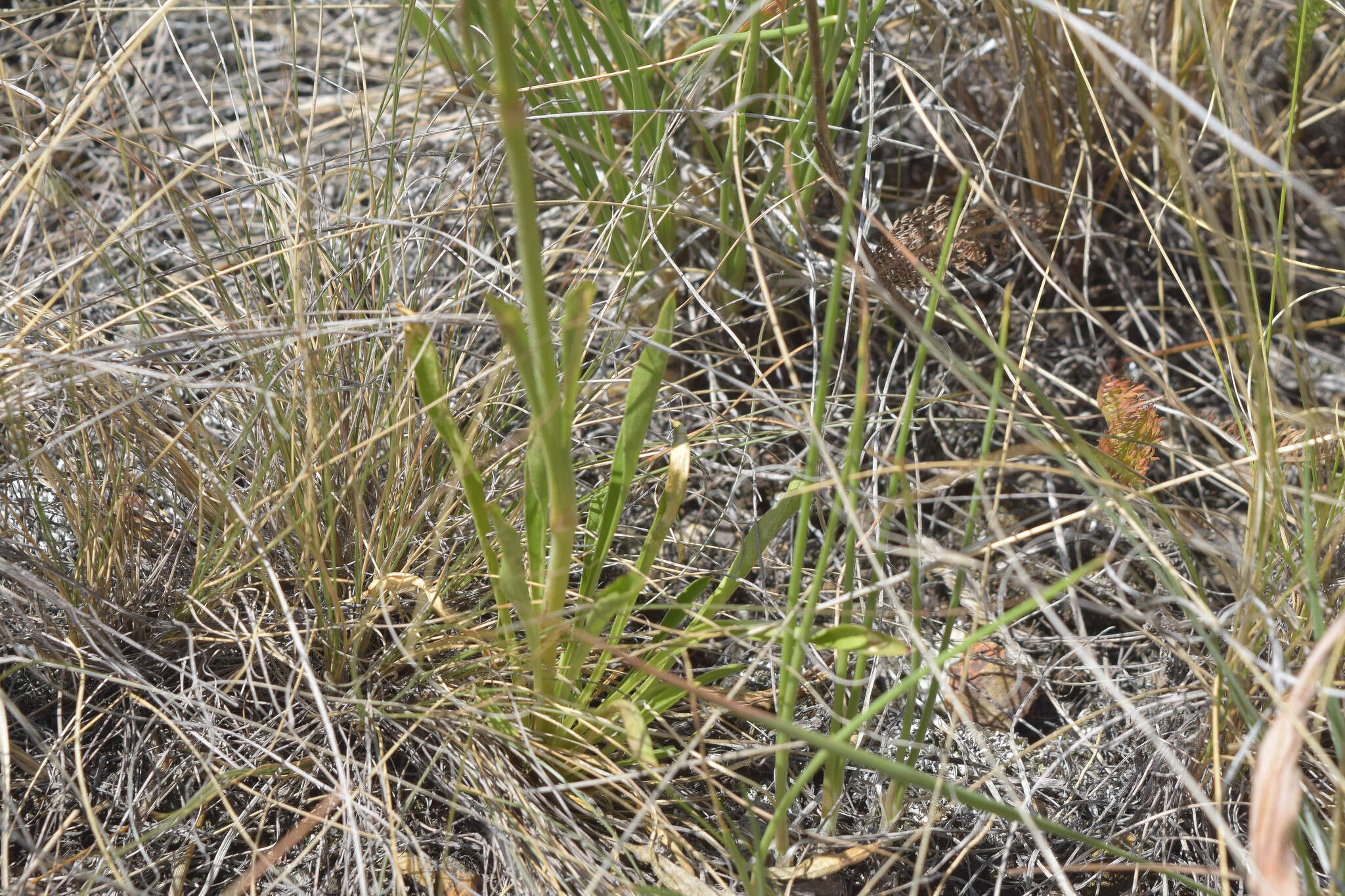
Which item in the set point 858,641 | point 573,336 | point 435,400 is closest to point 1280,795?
point 858,641

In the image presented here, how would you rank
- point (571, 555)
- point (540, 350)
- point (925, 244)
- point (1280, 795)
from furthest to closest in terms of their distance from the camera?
point (925, 244)
point (571, 555)
point (540, 350)
point (1280, 795)

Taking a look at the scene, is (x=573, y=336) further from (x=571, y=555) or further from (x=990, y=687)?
(x=990, y=687)

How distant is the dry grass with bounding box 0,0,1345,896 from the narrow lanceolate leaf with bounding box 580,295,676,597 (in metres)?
0.06

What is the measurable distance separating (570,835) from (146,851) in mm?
363

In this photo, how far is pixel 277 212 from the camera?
3.41 ft

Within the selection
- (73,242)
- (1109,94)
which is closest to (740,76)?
(1109,94)

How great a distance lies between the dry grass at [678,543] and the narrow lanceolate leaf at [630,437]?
0.06 metres

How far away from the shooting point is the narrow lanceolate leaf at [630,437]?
0.81 m

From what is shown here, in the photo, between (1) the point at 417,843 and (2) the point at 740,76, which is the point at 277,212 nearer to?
(2) the point at 740,76

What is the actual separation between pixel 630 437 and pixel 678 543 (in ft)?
0.74

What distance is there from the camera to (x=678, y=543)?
1046mm

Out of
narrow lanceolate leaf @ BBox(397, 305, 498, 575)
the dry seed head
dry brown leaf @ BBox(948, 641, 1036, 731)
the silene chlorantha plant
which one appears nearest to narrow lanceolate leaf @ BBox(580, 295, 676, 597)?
the silene chlorantha plant

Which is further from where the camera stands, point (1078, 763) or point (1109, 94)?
point (1109, 94)

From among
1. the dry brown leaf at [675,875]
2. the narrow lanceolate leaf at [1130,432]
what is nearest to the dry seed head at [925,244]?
the narrow lanceolate leaf at [1130,432]
